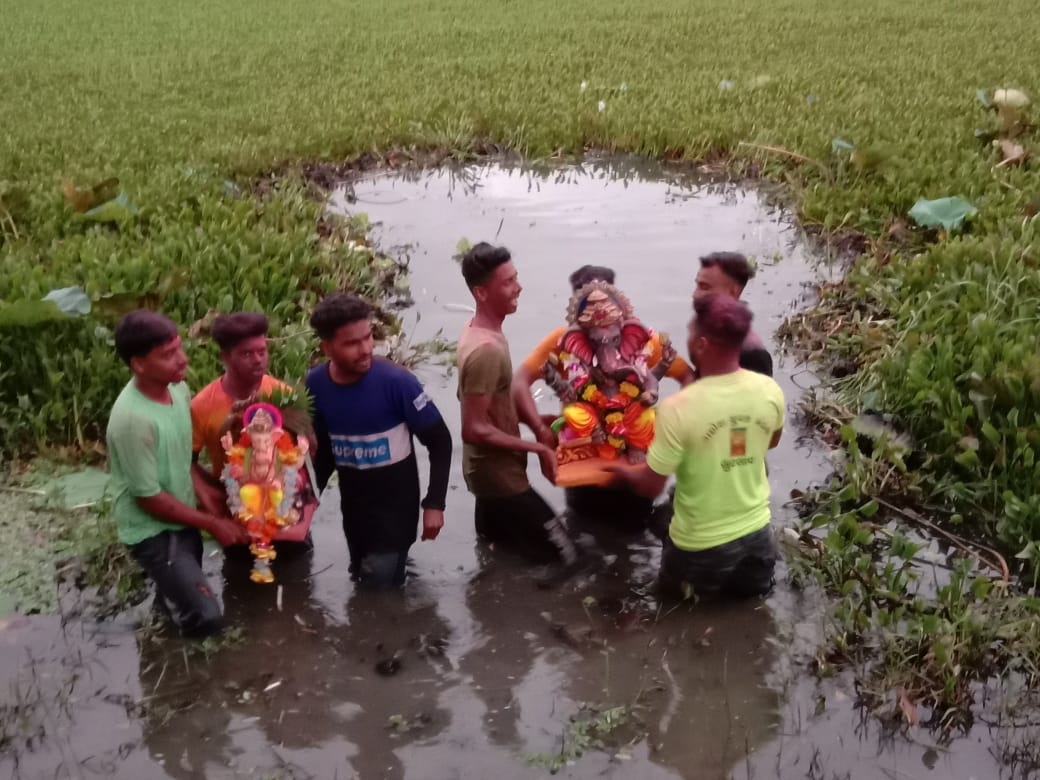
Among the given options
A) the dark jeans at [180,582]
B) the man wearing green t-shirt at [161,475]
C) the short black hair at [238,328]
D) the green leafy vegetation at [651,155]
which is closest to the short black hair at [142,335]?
the man wearing green t-shirt at [161,475]

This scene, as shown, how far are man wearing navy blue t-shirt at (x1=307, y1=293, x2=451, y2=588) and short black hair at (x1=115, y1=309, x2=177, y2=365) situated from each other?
52 cm

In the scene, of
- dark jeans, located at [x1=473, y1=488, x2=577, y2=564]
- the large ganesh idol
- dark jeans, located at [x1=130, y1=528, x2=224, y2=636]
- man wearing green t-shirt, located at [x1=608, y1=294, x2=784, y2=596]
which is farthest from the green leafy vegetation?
dark jeans, located at [x1=473, y1=488, x2=577, y2=564]

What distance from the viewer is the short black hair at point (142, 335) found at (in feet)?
11.9

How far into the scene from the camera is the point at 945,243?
22.4 ft

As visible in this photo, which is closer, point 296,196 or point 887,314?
point 887,314

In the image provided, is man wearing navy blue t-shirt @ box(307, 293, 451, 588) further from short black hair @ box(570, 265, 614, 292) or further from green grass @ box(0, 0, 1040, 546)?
green grass @ box(0, 0, 1040, 546)

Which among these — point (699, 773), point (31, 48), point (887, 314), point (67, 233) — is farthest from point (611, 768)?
point (31, 48)

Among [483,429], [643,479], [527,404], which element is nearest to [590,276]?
[527,404]

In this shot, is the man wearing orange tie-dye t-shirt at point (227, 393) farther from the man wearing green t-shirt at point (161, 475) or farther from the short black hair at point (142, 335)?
the short black hair at point (142, 335)

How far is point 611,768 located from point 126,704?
5.62ft

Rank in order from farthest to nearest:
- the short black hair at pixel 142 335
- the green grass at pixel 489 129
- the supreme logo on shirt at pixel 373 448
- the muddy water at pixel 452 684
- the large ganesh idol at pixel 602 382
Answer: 1. the green grass at pixel 489 129
2. the large ganesh idol at pixel 602 382
3. the supreme logo on shirt at pixel 373 448
4. the short black hair at pixel 142 335
5. the muddy water at pixel 452 684

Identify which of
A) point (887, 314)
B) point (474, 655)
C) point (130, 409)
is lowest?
point (474, 655)

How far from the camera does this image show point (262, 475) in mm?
3834

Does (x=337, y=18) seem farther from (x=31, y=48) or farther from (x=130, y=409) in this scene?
(x=130, y=409)
